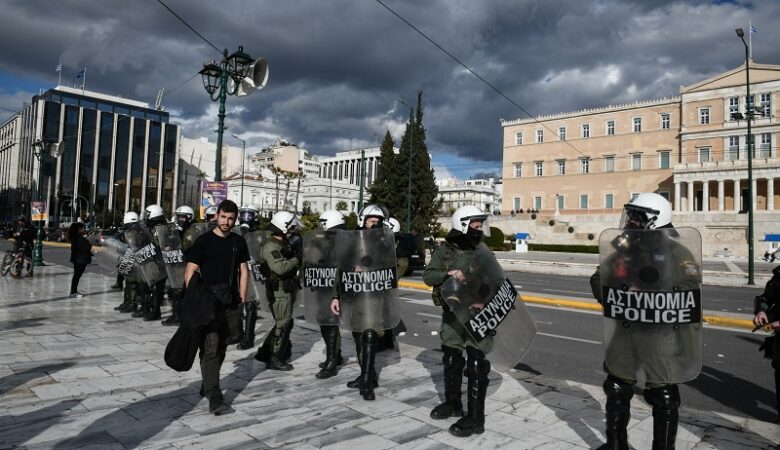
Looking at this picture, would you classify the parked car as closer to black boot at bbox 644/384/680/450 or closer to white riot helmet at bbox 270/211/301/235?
white riot helmet at bbox 270/211/301/235

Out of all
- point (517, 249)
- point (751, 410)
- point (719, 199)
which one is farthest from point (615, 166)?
point (751, 410)

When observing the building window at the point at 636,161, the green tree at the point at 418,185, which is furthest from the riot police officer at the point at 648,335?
the building window at the point at 636,161

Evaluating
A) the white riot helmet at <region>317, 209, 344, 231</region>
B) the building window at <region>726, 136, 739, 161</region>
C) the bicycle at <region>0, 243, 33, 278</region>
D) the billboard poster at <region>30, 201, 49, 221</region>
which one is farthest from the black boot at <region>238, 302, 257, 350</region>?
the building window at <region>726, 136, 739, 161</region>

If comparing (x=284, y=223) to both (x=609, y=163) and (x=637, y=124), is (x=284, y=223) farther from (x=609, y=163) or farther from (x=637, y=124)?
(x=637, y=124)

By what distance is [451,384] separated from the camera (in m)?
4.34

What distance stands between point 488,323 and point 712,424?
2100mm

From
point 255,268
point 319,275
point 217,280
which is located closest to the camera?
point 217,280

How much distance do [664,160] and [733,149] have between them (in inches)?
261

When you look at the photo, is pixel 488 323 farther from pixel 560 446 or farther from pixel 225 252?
pixel 225 252

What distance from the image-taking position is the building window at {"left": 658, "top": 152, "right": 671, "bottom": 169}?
5859 centimetres

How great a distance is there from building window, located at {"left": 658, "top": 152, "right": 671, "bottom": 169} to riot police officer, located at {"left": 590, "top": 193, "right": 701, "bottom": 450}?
62823 millimetres

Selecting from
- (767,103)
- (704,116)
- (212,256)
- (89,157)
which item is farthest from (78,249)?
(89,157)

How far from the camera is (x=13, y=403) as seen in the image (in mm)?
4461

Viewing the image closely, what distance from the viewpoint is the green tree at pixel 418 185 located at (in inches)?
1913
